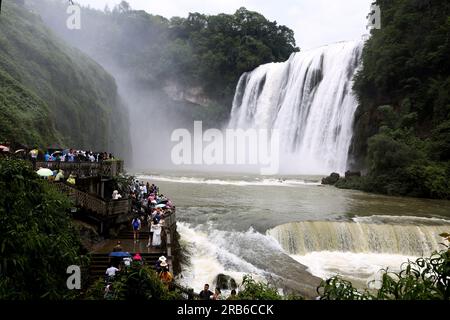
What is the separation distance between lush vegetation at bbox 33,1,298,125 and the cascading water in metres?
13.1

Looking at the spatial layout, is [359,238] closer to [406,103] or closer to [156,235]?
[156,235]

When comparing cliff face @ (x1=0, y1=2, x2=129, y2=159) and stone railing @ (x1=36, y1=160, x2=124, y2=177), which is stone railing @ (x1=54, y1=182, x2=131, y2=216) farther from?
Answer: cliff face @ (x1=0, y1=2, x2=129, y2=159)

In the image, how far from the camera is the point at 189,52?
73.8 metres

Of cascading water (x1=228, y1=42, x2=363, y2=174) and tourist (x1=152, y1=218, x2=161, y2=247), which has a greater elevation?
cascading water (x1=228, y1=42, x2=363, y2=174)

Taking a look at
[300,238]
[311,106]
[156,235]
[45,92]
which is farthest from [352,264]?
[311,106]

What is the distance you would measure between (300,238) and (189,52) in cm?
6312

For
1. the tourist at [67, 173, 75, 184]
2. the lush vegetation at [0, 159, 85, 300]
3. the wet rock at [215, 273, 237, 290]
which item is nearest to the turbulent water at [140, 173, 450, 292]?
the wet rock at [215, 273, 237, 290]

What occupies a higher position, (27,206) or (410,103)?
(410,103)

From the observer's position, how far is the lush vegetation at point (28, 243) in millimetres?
6301

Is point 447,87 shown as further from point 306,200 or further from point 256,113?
point 256,113

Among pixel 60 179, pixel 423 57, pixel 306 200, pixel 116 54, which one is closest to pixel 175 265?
pixel 60 179

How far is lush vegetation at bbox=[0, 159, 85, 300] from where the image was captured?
6.30 metres

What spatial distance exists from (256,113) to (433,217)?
135 feet
